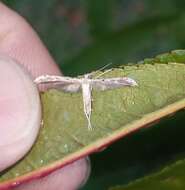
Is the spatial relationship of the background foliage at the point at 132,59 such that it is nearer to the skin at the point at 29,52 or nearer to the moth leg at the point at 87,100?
the skin at the point at 29,52

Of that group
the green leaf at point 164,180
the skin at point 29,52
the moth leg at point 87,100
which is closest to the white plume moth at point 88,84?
the moth leg at point 87,100

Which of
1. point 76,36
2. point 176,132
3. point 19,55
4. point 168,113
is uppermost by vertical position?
point 168,113

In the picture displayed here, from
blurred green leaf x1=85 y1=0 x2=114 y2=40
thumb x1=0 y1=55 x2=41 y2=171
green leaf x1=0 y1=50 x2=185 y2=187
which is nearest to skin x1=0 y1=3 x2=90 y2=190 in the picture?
blurred green leaf x1=85 y1=0 x2=114 y2=40

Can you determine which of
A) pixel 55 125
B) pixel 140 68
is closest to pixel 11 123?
pixel 55 125

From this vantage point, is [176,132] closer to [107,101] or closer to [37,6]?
[107,101]

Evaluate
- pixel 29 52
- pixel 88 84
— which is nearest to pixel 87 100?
pixel 88 84

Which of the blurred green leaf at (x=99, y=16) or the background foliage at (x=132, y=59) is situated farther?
the blurred green leaf at (x=99, y=16)

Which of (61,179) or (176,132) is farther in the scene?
(61,179)
